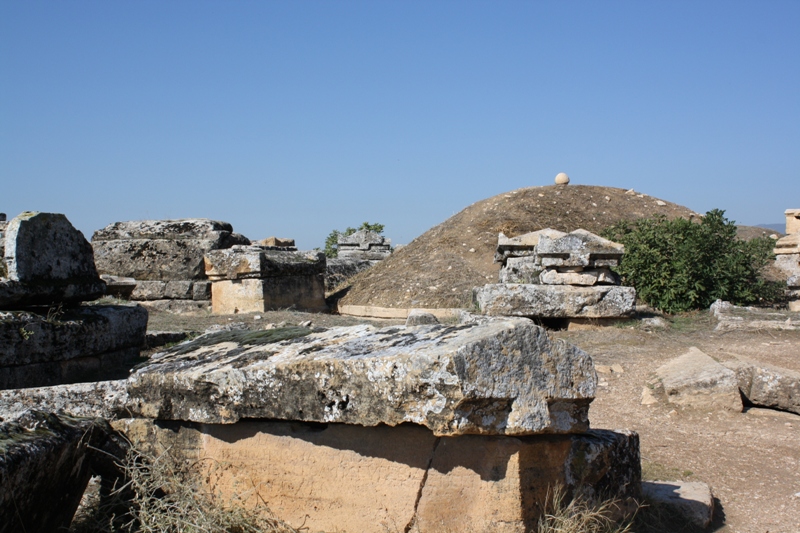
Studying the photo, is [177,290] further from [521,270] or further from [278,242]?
[278,242]

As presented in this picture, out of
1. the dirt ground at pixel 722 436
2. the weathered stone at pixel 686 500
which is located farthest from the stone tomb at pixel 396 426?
the dirt ground at pixel 722 436

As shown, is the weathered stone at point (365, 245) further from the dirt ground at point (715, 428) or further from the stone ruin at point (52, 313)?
the stone ruin at point (52, 313)

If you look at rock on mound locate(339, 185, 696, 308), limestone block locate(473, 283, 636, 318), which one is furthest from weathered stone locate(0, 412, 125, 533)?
rock on mound locate(339, 185, 696, 308)

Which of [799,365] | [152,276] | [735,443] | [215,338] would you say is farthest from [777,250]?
[215,338]

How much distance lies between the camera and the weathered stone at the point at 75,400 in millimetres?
3658

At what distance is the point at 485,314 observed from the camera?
888 cm

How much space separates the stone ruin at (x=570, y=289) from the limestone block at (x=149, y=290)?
5.20 m

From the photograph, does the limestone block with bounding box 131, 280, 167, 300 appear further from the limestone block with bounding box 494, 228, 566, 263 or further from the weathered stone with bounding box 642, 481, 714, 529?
the weathered stone with bounding box 642, 481, 714, 529

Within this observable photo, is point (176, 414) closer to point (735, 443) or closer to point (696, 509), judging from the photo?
point (696, 509)

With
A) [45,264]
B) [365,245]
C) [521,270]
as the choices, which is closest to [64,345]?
[45,264]

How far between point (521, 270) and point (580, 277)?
5.27 ft

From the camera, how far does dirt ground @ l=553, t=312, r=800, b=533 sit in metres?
4.03

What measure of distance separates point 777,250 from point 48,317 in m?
14.2

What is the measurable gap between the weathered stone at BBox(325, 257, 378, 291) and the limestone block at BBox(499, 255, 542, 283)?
5.64 metres
